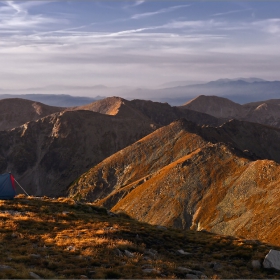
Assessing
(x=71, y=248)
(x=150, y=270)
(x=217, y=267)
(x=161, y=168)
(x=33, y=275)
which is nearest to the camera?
(x=33, y=275)

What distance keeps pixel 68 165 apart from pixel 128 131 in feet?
106

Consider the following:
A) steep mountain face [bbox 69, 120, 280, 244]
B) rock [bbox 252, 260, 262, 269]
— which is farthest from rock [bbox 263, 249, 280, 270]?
steep mountain face [bbox 69, 120, 280, 244]

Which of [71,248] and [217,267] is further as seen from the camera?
[217,267]

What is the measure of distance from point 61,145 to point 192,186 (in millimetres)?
109272

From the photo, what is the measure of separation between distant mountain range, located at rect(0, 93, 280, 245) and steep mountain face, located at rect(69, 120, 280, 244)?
0.22m

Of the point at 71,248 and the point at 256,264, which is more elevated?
the point at 71,248

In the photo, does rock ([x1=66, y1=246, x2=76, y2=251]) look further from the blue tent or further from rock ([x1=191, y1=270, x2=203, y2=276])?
the blue tent

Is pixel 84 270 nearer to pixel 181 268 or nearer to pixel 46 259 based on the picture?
pixel 46 259

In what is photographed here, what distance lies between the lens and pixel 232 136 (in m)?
166

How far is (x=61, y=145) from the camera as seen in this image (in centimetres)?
18275

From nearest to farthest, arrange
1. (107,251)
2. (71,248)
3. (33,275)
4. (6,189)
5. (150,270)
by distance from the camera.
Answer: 1. (33,275)
2. (150,270)
3. (107,251)
4. (71,248)
5. (6,189)

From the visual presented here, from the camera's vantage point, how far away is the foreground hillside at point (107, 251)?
17984 mm

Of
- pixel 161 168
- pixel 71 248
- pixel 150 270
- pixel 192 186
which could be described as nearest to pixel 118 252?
pixel 71 248

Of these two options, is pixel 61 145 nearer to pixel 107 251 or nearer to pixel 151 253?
pixel 151 253
